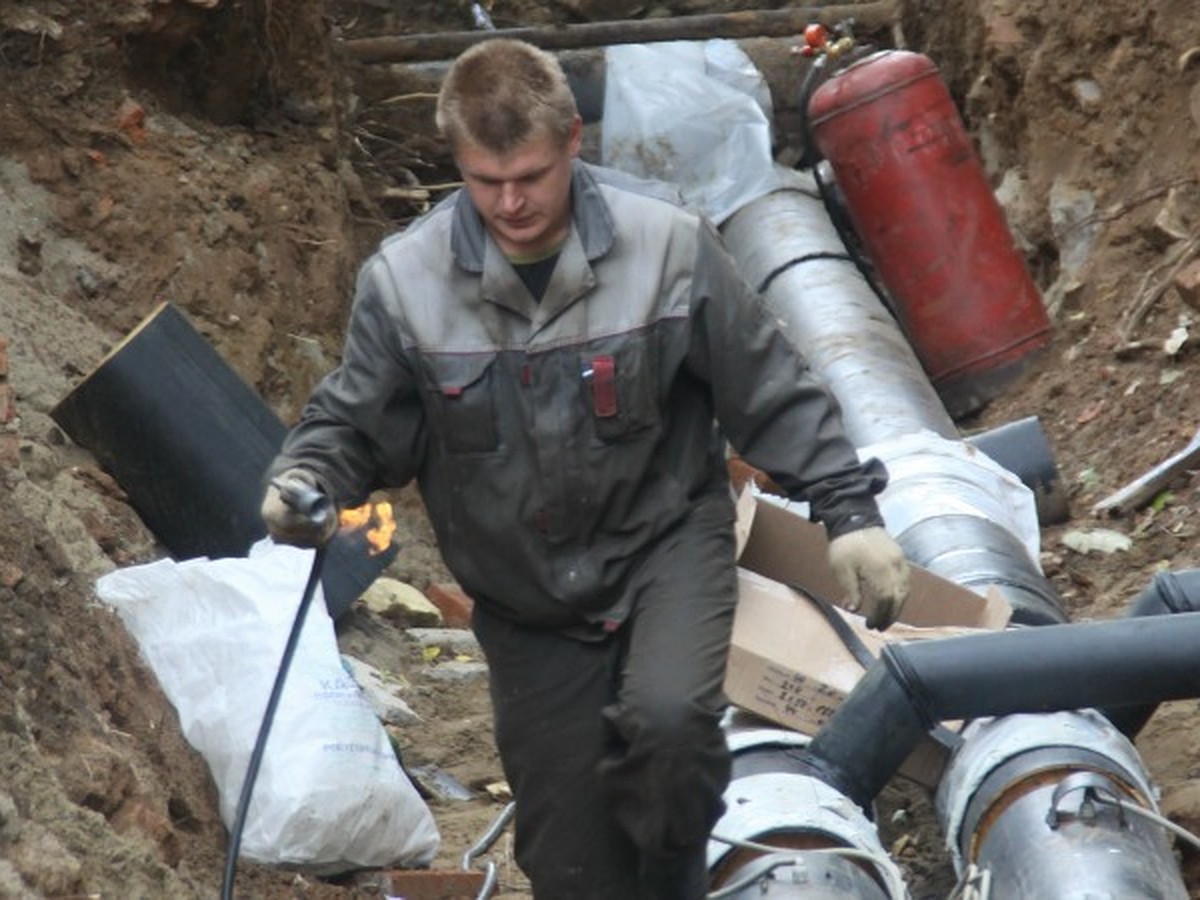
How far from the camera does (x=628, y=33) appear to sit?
1141cm

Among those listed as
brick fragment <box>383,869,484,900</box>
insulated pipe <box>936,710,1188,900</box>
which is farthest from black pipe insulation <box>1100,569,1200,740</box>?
brick fragment <box>383,869,484,900</box>

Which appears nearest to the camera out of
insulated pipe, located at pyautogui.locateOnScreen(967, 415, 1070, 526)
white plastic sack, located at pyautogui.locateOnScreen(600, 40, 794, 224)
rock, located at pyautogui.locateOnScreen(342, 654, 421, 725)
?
rock, located at pyautogui.locateOnScreen(342, 654, 421, 725)

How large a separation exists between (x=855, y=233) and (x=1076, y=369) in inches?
64.6

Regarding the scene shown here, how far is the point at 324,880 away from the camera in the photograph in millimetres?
5066

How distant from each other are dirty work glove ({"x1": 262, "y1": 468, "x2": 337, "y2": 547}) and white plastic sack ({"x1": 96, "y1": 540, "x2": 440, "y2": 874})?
50.6 inches

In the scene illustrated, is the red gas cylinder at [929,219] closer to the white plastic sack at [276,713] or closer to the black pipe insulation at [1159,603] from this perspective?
the black pipe insulation at [1159,603]

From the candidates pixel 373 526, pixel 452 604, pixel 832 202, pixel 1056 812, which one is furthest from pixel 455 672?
pixel 832 202

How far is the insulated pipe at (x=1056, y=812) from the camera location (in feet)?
13.9

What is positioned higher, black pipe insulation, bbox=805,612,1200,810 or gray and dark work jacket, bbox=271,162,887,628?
gray and dark work jacket, bbox=271,162,887,628

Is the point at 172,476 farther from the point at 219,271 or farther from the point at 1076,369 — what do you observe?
the point at 1076,369

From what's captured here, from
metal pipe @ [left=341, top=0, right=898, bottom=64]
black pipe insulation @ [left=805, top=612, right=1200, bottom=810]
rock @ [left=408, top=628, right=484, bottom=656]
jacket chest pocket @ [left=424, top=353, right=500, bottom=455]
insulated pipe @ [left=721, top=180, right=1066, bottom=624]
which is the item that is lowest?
rock @ [left=408, top=628, right=484, bottom=656]

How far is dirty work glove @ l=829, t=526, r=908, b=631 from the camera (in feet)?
12.5

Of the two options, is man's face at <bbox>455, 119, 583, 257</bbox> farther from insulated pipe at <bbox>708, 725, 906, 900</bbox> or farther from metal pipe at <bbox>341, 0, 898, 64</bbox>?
metal pipe at <bbox>341, 0, 898, 64</bbox>

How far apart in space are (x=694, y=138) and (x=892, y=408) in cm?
279
